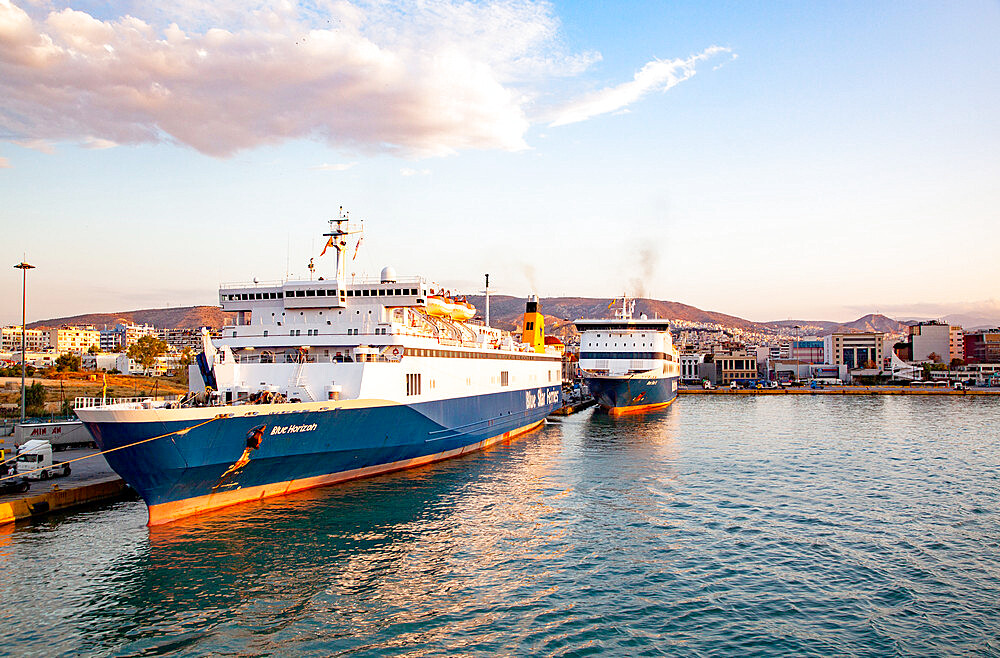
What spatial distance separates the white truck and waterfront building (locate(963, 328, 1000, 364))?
521 ft

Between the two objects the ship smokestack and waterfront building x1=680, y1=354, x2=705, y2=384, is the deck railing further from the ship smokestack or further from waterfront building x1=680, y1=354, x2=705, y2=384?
waterfront building x1=680, y1=354, x2=705, y2=384

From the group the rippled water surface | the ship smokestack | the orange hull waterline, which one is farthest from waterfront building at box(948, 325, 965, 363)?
the orange hull waterline

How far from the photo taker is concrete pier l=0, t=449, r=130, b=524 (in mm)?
18203

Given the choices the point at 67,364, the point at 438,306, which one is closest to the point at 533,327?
the point at 438,306

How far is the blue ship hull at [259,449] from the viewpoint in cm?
1664

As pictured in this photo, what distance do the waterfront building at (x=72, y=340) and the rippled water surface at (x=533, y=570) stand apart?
136 metres

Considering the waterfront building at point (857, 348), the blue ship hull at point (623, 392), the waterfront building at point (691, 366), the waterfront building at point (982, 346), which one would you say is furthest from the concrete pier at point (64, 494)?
the waterfront building at point (982, 346)

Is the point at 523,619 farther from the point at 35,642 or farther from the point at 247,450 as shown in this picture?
the point at 247,450

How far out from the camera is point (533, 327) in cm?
4938

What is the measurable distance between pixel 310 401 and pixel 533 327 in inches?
1155

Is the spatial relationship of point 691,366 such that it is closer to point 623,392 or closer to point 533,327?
point 623,392

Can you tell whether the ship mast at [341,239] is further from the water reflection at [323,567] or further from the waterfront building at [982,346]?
the waterfront building at [982,346]

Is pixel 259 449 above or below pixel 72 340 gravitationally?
below

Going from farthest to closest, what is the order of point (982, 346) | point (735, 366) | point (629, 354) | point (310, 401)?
1. point (982, 346)
2. point (735, 366)
3. point (629, 354)
4. point (310, 401)
